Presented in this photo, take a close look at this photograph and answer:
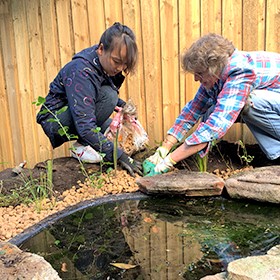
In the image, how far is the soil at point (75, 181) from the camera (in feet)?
6.85

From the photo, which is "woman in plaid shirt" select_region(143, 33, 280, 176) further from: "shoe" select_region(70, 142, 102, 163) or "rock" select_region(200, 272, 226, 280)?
"rock" select_region(200, 272, 226, 280)

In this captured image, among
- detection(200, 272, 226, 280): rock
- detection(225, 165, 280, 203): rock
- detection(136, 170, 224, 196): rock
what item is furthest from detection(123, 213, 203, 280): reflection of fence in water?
detection(225, 165, 280, 203): rock

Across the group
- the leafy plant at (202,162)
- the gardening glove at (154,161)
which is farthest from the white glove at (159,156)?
the leafy plant at (202,162)

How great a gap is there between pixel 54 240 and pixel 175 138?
3.80 feet

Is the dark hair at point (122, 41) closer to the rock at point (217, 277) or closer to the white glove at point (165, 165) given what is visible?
the white glove at point (165, 165)

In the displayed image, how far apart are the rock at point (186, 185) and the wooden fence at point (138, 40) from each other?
991 millimetres

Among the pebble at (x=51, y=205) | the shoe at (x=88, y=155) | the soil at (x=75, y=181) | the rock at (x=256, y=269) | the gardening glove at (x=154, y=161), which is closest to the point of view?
the rock at (x=256, y=269)

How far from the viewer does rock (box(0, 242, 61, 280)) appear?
4.46 feet

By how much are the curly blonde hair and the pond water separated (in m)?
0.76

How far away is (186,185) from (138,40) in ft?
5.12

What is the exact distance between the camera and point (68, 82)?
2543mm

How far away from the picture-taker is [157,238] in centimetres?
179

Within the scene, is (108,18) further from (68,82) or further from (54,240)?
(54,240)

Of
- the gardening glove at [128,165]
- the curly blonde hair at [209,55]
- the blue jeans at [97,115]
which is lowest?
the gardening glove at [128,165]
